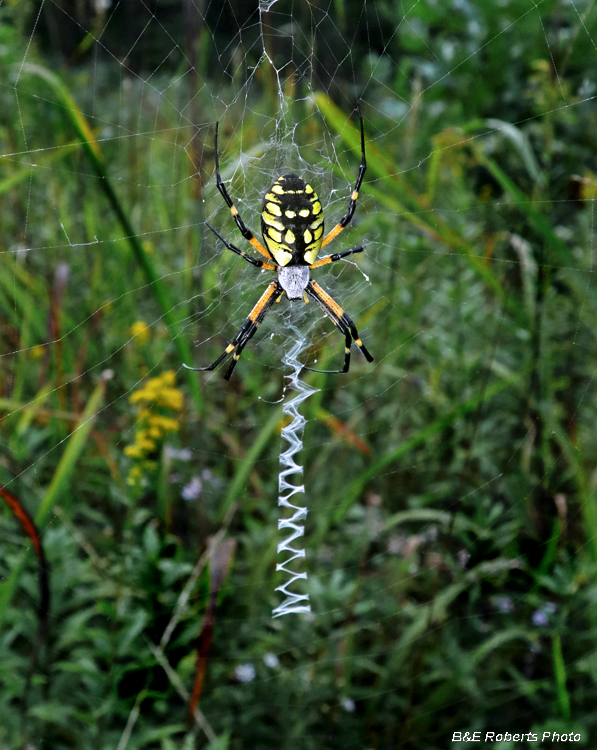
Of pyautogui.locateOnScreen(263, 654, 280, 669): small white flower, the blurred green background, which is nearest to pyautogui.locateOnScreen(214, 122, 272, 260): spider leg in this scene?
the blurred green background

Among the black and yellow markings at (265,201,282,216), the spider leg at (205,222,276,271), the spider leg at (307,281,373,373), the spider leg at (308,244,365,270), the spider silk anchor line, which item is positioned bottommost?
the spider silk anchor line

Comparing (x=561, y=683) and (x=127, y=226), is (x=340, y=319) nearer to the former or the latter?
(x=127, y=226)

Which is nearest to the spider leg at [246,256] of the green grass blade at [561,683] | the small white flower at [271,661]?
the small white flower at [271,661]

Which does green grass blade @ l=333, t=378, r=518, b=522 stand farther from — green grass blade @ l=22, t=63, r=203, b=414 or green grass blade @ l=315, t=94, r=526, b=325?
green grass blade @ l=22, t=63, r=203, b=414

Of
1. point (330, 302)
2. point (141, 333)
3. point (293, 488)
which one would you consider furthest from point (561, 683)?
point (141, 333)

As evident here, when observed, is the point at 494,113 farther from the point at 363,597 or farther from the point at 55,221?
the point at 363,597
